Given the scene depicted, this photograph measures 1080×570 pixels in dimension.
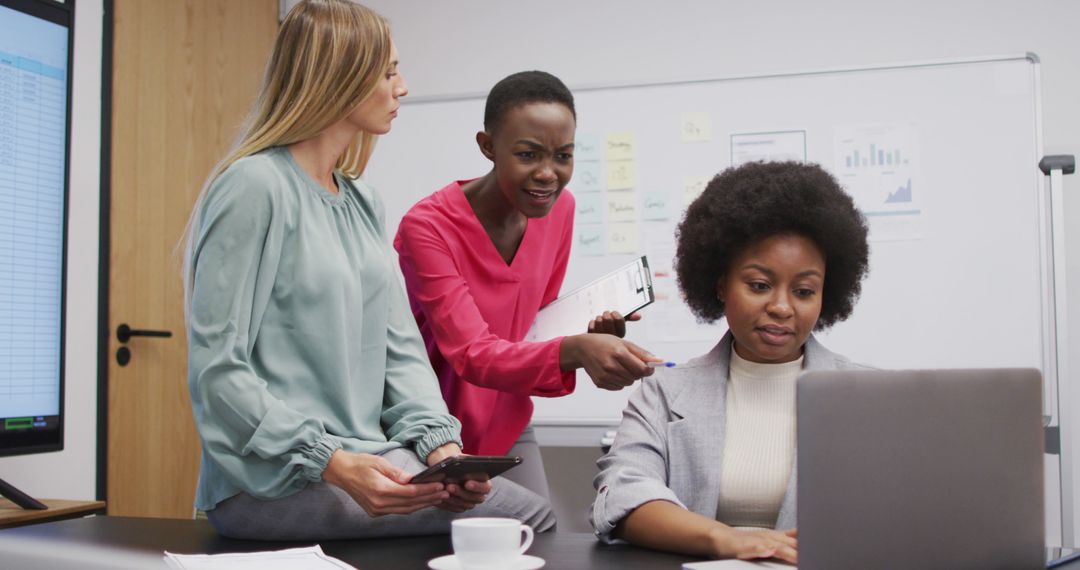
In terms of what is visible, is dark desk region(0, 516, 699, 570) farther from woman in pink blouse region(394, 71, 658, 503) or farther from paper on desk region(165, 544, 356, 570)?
woman in pink blouse region(394, 71, 658, 503)

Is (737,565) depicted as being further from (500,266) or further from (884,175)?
(884,175)

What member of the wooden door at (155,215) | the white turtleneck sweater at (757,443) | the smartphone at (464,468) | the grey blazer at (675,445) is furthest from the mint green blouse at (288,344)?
the wooden door at (155,215)

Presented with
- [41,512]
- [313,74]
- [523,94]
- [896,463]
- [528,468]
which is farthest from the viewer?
[528,468]

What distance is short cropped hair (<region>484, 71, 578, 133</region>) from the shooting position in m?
1.86

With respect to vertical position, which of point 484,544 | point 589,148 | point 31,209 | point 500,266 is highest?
point 589,148

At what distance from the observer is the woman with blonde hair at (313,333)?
1269 mm

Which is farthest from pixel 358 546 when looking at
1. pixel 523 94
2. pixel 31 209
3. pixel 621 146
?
pixel 621 146

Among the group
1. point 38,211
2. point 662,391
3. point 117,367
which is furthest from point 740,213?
point 117,367

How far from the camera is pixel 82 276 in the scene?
2.68m

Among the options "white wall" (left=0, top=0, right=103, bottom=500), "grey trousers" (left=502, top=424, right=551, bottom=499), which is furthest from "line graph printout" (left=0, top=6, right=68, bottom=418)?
"grey trousers" (left=502, top=424, right=551, bottom=499)

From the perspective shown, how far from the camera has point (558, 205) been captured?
2.04 metres

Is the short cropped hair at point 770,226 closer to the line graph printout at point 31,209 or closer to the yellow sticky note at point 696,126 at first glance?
the line graph printout at point 31,209

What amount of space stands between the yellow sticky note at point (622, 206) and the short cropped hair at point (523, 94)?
115 cm

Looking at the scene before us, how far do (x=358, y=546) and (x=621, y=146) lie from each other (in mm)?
2072
